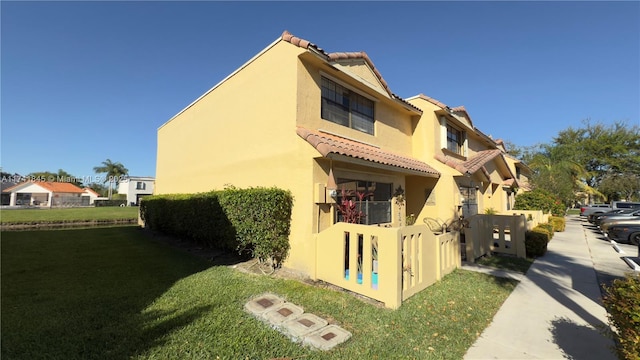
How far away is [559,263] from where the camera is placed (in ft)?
29.9

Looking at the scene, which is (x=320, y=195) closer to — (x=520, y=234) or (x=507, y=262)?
(x=507, y=262)

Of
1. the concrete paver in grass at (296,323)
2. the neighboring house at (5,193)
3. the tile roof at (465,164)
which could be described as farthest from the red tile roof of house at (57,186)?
the tile roof at (465,164)

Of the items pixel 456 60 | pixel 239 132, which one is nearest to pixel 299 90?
pixel 239 132

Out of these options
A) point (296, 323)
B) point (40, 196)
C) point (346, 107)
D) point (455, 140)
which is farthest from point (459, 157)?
point (40, 196)

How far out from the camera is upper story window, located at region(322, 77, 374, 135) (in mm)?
9391

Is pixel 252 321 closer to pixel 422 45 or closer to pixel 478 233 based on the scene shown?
pixel 478 233

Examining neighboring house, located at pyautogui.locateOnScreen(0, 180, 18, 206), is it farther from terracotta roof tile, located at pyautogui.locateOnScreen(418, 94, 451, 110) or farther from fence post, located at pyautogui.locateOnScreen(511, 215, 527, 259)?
fence post, located at pyautogui.locateOnScreen(511, 215, 527, 259)

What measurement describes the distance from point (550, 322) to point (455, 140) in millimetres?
13151

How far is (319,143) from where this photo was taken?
7148mm

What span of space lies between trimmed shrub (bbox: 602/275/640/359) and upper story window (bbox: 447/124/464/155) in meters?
12.9

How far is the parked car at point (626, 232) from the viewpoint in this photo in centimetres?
1348

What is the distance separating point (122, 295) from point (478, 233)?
10.8 meters

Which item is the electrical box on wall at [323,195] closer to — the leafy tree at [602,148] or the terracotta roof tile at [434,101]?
the terracotta roof tile at [434,101]

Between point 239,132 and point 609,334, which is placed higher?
point 239,132
